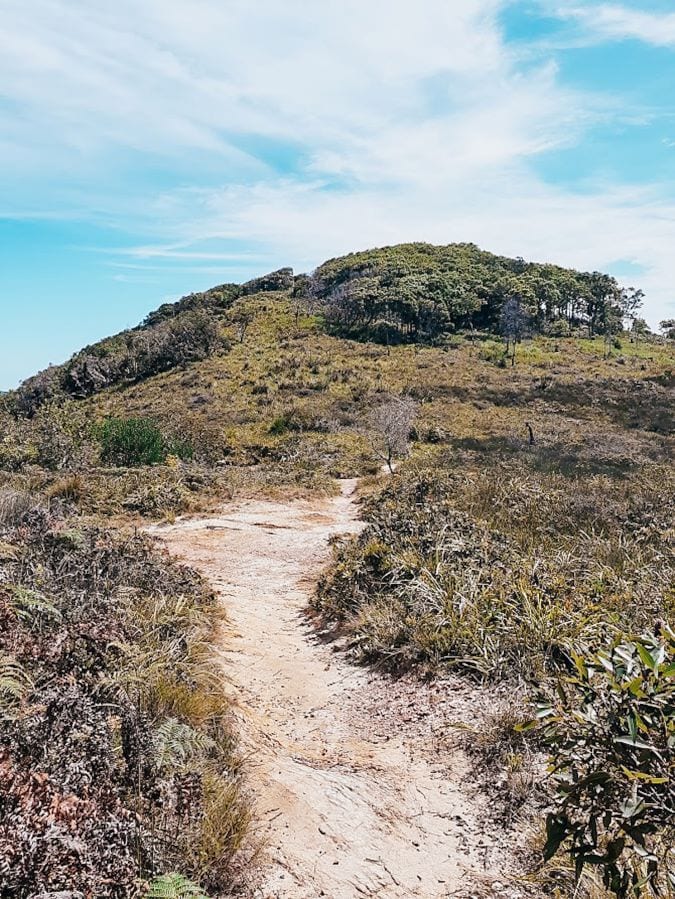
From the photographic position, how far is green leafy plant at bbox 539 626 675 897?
1.49 meters

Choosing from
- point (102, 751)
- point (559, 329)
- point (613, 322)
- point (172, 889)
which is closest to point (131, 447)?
point (102, 751)

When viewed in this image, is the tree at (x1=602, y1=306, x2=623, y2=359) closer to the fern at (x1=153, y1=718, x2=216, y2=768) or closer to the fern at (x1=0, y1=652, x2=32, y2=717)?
the fern at (x1=153, y1=718, x2=216, y2=768)

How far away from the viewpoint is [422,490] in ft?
38.9

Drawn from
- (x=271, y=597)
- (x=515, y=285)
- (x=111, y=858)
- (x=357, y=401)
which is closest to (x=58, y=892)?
(x=111, y=858)

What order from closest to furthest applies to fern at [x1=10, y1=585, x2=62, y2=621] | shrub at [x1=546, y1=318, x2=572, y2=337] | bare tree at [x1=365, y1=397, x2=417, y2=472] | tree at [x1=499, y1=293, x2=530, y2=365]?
1. fern at [x1=10, y1=585, x2=62, y2=621]
2. bare tree at [x1=365, y1=397, x2=417, y2=472]
3. tree at [x1=499, y1=293, x2=530, y2=365]
4. shrub at [x1=546, y1=318, x2=572, y2=337]

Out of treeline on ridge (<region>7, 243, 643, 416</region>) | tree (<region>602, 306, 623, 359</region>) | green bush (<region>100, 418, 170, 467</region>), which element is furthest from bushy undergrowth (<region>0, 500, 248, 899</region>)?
tree (<region>602, 306, 623, 359</region>)

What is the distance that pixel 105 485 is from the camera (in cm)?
1466

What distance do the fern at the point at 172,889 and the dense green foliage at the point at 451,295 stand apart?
55967mm

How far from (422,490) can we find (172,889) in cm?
1005

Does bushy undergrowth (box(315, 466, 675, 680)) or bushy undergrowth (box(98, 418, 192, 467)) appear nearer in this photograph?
bushy undergrowth (box(315, 466, 675, 680))

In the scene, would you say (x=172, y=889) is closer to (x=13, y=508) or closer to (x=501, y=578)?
(x=501, y=578)

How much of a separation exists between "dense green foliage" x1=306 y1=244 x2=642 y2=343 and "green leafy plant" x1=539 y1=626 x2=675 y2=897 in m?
56.1

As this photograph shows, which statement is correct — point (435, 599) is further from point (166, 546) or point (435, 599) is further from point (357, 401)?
point (357, 401)

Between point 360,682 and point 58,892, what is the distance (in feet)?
11.7
